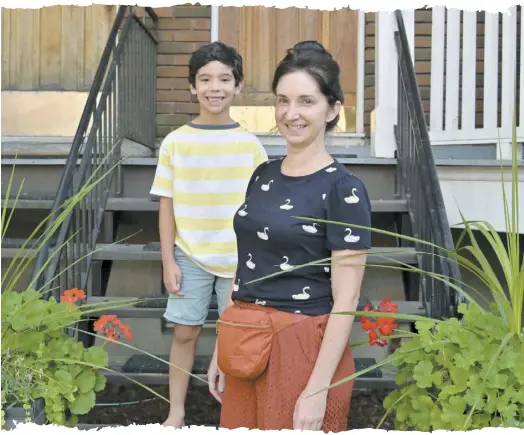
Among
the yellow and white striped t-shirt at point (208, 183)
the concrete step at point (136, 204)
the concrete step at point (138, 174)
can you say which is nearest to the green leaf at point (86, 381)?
the yellow and white striped t-shirt at point (208, 183)

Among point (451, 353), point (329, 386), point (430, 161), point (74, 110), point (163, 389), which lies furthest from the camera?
point (74, 110)

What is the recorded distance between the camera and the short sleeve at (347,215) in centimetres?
169

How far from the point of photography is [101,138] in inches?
151

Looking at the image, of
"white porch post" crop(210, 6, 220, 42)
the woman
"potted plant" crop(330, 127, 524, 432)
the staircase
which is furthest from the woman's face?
"white porch post" crop(210, 6, 220, 42)

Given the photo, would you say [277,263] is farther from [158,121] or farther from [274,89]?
[158,121]

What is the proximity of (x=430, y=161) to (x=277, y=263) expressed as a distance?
5.10ft

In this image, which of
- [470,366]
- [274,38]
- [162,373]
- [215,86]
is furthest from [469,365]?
[274,38]

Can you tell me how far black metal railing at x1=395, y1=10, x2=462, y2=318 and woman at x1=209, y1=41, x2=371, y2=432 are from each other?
17.8 inches

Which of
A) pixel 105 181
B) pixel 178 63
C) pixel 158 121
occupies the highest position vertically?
pixel 178 63

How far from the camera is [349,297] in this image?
1699 mm

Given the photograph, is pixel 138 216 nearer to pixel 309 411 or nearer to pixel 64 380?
pixel 64 380

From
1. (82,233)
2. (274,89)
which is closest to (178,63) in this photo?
(82,233)

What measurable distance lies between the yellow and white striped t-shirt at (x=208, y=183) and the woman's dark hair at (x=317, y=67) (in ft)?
2.56

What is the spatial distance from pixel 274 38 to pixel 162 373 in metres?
3.52
